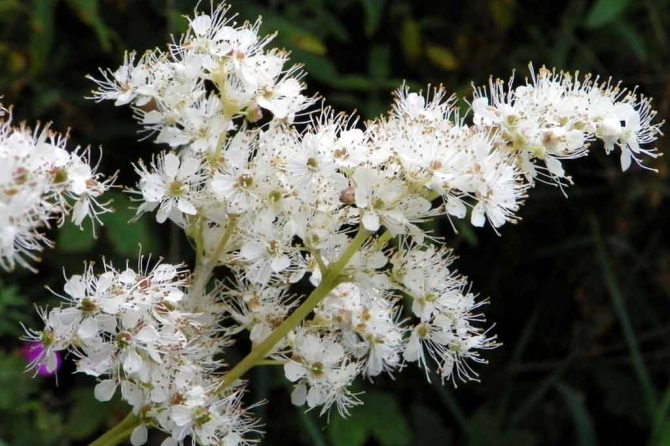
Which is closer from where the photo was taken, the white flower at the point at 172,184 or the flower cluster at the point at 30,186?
the flower cluster at the point at 30,186

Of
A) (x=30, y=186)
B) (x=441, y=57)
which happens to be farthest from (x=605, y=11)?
(x=30, y=186)

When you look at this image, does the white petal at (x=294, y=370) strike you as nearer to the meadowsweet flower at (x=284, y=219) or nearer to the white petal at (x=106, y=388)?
the meadowsweet flower at (x=284, y=219)

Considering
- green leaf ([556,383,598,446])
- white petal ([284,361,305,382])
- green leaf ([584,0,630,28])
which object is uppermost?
green leaf ([584,0,630,28])

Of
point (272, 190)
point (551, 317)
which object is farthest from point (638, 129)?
point (551, 317)

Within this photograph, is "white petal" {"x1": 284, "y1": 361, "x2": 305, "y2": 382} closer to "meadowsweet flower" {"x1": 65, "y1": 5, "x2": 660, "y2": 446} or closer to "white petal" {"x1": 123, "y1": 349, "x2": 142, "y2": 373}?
"meadowsweet flower" {"x1": 65, "y1": 5, "x2": 660, "y2": 446}

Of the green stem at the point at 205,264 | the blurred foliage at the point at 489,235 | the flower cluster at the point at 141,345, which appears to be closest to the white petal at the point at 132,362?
the flower cluster at the point at 141,345

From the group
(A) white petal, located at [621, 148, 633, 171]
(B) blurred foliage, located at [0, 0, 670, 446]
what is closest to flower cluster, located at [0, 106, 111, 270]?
(A) white petal, located at [621, 148, 633, 171]

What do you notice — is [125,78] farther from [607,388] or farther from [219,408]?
[607,388]
